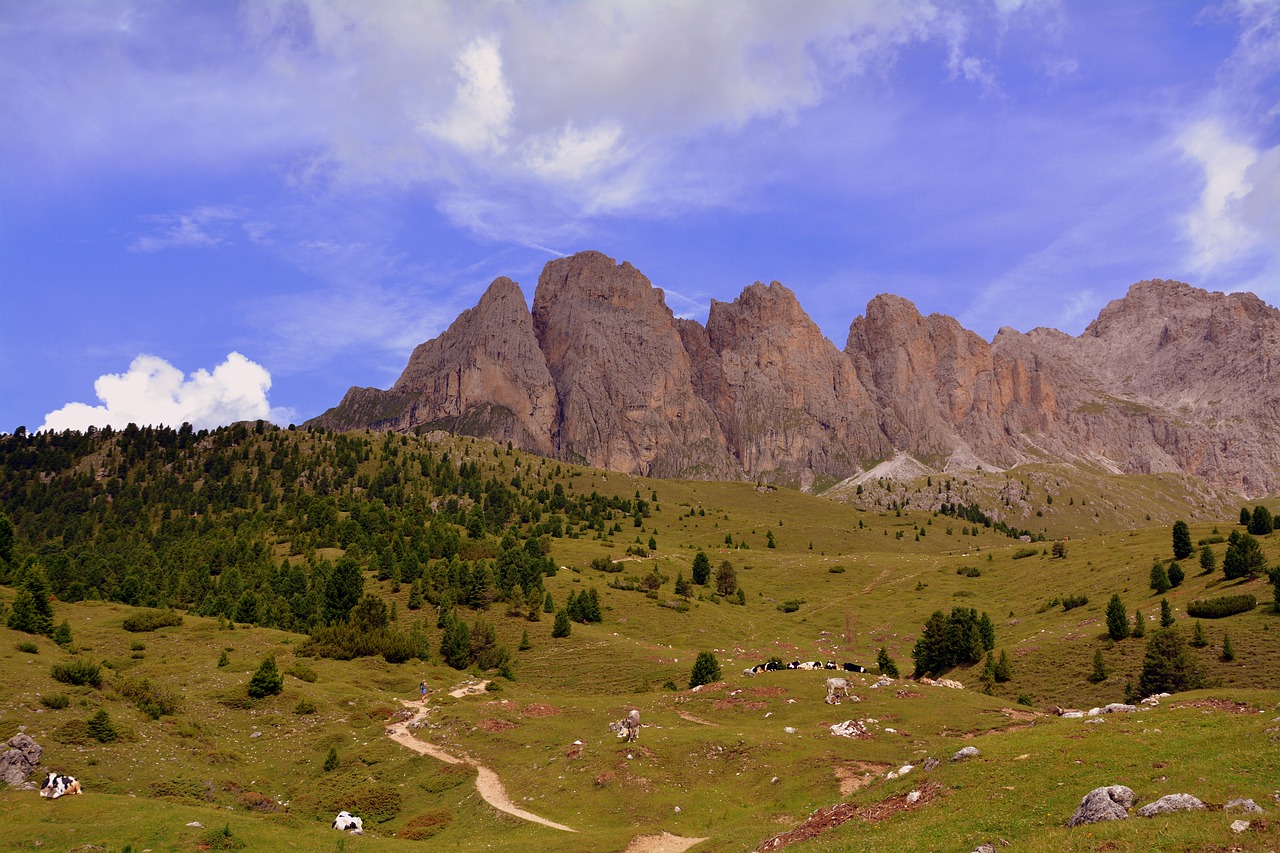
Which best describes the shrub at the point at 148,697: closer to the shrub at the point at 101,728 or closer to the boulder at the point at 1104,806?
the shrub at the point at 101,728

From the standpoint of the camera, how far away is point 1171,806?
24.1 meters

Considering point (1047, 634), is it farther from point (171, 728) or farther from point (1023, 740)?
point (171, 728)

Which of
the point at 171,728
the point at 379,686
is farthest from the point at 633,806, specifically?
the point at 379,686

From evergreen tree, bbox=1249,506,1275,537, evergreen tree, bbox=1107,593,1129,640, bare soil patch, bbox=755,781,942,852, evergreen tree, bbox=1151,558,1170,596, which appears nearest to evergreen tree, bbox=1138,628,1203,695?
evergreen tree, bbox=1107,593,1129,640

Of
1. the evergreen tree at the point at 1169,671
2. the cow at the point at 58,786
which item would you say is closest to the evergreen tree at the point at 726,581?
the evergreen tree at the point at 1169,671

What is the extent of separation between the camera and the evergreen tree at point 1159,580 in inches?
4047

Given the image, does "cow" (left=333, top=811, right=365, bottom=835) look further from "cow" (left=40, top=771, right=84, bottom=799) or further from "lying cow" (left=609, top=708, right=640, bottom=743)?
"lying cow" (left=609, top=708, right=640, bottom=743)

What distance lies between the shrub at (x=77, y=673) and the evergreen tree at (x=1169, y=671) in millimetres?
85796

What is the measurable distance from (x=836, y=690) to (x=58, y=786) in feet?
176

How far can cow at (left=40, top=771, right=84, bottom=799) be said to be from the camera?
42.7 m

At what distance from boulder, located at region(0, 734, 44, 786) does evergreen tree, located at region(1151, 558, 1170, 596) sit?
11688 centimetres

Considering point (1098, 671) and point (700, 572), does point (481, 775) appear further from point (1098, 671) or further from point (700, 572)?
point (700, 572)

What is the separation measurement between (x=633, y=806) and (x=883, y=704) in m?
25.9

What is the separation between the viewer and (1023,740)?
127 ft
